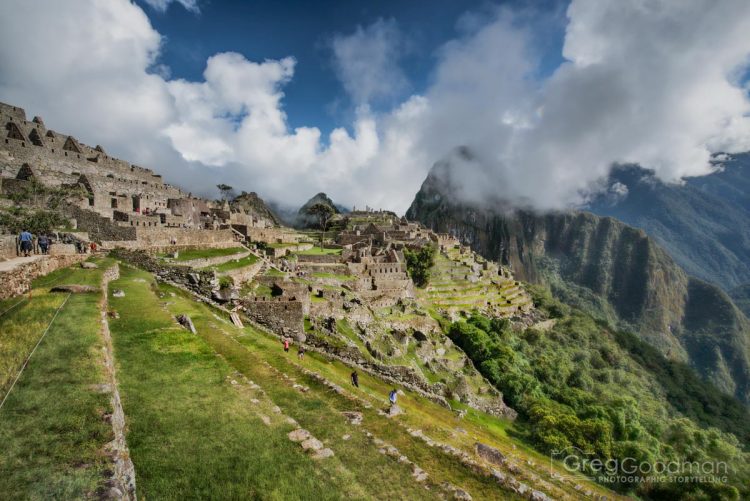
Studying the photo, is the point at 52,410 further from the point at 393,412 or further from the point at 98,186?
the point at 98,186

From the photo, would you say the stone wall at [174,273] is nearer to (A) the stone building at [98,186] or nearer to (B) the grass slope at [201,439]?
(A) the stone building at [98,186]

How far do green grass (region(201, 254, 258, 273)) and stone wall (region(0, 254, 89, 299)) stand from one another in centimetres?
1086

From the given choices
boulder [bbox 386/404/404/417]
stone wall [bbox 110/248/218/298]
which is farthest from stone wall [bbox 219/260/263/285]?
boulder [bbox 386/404/404/417]

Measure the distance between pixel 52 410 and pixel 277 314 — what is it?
17.9m

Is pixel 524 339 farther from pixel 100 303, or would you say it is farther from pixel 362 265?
pixel 100 303

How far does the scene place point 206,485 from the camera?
6.09 meters

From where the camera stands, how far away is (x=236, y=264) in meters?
31.2

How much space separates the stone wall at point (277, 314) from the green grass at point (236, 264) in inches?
→ 239

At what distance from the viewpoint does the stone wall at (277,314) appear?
76.5 feet

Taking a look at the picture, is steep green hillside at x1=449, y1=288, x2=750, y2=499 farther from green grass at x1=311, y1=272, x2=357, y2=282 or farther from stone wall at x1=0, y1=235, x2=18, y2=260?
stone wall at x1=0, y1=235, x2=18, y2=260

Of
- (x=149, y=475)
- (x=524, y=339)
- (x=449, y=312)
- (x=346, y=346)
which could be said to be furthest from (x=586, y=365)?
(x=149, y=475)

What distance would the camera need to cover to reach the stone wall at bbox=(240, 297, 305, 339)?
23.3m

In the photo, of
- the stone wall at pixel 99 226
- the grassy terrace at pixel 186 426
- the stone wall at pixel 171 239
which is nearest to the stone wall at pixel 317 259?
the stone wall at pixel 171 239

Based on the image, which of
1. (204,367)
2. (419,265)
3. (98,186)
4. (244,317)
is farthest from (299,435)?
(419,265)
